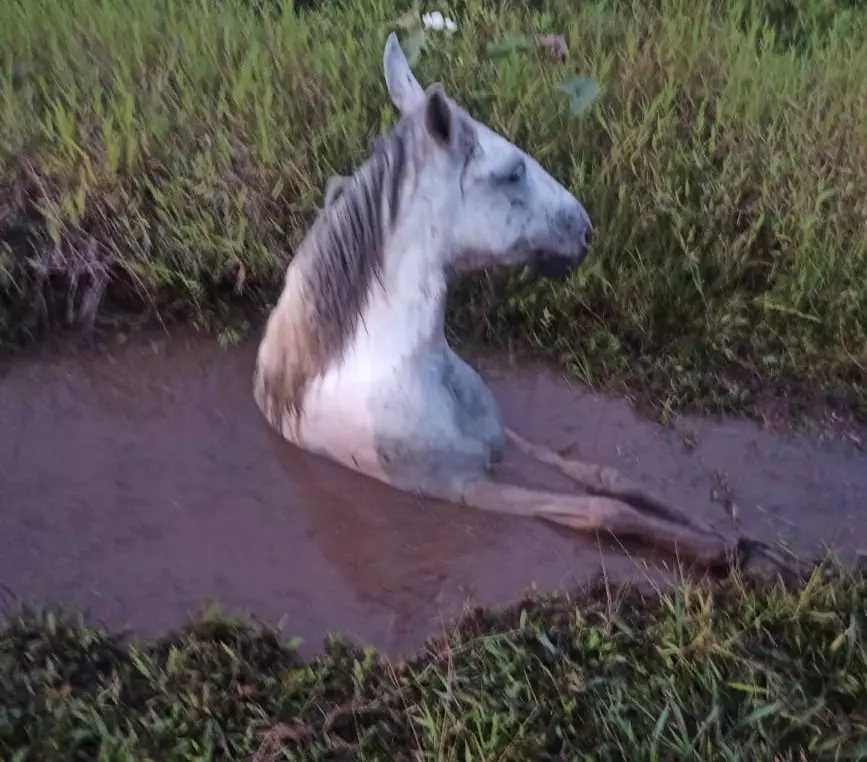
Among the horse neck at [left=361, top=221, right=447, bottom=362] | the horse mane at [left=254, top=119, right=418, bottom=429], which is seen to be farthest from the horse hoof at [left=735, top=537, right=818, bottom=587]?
the horse mane at [left=254, top=119, right=418, bottom=429]

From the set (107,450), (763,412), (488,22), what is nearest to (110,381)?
(107,450)

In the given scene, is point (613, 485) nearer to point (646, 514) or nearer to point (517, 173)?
point (646, 514)

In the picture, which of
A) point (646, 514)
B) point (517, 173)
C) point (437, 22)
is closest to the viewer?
point (517, 173)

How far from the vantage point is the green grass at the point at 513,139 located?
7.80ft

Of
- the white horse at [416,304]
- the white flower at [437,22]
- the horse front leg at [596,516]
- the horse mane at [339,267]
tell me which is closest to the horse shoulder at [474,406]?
the white horse at [416,304]

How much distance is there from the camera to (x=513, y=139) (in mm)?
2676

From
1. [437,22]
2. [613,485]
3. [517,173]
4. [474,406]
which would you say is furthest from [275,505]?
[437,22]

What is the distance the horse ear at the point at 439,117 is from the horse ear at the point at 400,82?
0.48 ft

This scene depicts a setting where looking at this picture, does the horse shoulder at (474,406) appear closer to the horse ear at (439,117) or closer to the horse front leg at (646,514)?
the horse front leg at (646,514)

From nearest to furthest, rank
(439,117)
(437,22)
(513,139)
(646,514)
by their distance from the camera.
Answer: (439,117) → (646,514) → (513,139) → (437,22)

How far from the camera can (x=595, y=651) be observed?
5.67 feet

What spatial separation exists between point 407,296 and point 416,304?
23 millimetres

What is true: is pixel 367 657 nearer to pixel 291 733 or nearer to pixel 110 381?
pixel 291 733

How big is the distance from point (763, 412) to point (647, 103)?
1.04 meters
